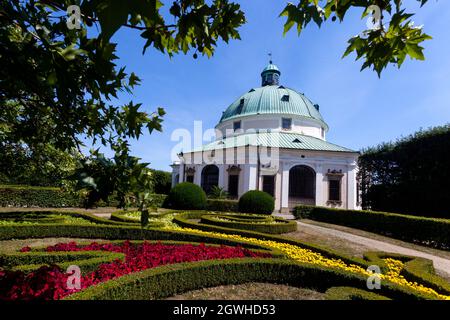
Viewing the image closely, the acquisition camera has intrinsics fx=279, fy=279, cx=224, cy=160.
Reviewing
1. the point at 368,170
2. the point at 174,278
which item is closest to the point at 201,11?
the point at 174,278

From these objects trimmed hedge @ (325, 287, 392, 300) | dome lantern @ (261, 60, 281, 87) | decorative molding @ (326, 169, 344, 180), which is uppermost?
dome lantern @ (261, 60, 281, 87)

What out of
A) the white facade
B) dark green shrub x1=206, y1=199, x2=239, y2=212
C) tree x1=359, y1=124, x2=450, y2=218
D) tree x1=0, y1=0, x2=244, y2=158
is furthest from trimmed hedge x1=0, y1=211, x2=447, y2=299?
the white facade

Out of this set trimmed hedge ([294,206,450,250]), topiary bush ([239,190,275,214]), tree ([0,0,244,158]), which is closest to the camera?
tree ([0,0,244,158])

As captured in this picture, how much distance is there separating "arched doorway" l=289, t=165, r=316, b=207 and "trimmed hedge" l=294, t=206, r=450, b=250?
8.35 metres

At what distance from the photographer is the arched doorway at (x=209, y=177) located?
32.8 m

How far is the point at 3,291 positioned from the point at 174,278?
118 inches

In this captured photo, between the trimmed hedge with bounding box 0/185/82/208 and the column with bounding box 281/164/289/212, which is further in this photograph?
the column with bounding box 281/164/289/212

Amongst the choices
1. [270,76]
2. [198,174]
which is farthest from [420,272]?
[270,76]

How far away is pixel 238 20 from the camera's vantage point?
2.98 meters

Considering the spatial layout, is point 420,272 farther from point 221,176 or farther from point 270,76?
point 270,76

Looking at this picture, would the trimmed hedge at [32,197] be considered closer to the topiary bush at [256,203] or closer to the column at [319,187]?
the topiary bush at [256,203]

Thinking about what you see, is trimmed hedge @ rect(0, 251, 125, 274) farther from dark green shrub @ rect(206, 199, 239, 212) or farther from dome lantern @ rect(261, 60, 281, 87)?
dome lantern @ rect(261, 60, 281, 87)

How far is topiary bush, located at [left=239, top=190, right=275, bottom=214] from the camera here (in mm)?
22953

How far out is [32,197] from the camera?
74.9 feet
